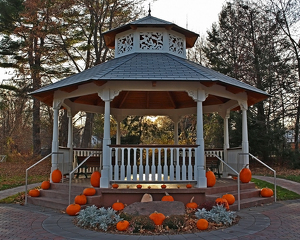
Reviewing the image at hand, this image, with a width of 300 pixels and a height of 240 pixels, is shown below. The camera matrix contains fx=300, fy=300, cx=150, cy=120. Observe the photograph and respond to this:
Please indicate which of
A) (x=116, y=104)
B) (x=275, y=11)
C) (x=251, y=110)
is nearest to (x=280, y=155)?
(x=251, y=110)

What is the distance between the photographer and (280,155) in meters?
19.9

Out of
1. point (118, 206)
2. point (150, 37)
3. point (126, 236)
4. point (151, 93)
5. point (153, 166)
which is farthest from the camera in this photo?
point (151, 93)

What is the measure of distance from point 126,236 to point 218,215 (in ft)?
6.21

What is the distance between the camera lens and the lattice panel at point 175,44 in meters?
9.93

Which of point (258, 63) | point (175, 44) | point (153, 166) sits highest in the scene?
point (258, 63)

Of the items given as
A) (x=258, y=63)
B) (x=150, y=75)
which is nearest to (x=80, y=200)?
(x=150, y=75)

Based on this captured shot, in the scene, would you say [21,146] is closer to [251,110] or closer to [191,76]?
[251,110]

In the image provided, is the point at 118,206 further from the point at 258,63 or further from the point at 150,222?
the point at 258,63

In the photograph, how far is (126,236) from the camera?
519cm

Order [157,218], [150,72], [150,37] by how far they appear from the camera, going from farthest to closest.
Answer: [150,37]
[150,72]
[157,218]

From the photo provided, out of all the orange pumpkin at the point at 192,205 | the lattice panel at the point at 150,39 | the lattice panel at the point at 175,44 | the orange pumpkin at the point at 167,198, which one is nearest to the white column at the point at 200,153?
the orange pumpkin at the point at 192,205

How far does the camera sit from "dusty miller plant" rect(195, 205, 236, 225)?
5.81m

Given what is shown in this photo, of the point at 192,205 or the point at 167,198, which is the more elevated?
the point at 167,198

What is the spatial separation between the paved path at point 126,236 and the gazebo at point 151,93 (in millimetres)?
1586
